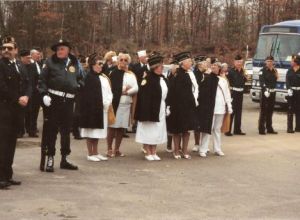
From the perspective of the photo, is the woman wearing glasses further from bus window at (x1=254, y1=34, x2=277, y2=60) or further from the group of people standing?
bus window at (x1=254, y1=34, x2=277, y2=60)

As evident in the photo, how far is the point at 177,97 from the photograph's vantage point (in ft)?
39.2

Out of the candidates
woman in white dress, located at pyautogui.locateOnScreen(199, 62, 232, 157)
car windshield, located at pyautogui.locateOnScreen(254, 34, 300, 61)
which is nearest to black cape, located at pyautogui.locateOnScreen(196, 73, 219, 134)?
woman in white dress, located at pyautogui.locateOnScreen(199, 62, 232, 157)

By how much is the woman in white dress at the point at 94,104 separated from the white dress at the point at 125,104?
22.6 inches

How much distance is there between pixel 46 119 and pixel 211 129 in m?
3.64

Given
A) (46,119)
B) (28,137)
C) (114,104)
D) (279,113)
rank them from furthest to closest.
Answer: (279,113), (28,137), (114,104), (46,119)

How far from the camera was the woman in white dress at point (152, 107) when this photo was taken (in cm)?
1160

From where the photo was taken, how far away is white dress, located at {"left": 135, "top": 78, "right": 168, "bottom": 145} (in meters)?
11.7

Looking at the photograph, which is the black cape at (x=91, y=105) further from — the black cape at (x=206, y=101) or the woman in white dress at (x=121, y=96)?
the black cape at (x=206, y=101)

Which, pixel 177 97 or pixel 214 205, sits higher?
pixel 177 97

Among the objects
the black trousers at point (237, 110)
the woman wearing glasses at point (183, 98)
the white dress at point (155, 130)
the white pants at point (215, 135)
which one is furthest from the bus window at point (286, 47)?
the white dress at point (155, 130)

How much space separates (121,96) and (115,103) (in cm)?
18

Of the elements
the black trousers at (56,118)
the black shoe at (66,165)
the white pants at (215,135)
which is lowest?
the black shoe at (66,165)

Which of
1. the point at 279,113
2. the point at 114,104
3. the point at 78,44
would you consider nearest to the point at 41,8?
the point at 78,44

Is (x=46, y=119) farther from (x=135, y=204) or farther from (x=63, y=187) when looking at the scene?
(x=135, y=204)
